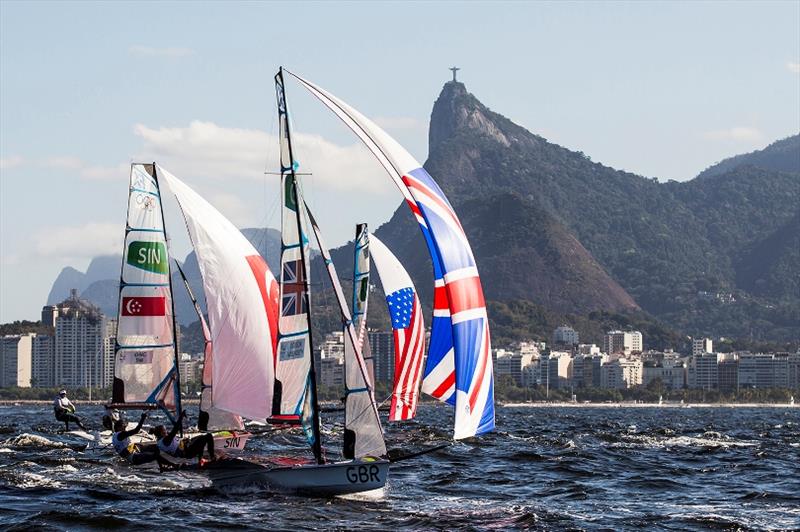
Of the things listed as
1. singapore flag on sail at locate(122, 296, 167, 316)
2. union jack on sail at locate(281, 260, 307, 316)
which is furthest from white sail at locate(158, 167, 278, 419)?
singapore flag on sail at locate(122, 296, 167, 316)

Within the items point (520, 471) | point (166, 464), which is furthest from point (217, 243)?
point (520, 471)

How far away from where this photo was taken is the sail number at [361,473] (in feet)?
109

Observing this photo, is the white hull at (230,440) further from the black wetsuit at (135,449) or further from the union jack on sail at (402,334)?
the union jack on sail at (402,334)

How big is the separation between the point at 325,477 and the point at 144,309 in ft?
42.3

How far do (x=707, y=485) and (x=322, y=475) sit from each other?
14991 mm

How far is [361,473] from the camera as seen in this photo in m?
33.1

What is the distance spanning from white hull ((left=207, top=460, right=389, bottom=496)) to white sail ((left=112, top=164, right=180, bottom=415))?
34.6ft

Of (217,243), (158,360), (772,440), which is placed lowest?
(772,440)

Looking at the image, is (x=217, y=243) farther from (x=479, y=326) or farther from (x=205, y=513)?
(x=479, y=326)

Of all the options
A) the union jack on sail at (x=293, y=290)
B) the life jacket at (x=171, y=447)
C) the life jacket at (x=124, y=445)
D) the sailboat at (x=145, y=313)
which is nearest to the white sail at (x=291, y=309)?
the union jack on sail at (x=293, y=290)

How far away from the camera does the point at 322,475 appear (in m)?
33.3

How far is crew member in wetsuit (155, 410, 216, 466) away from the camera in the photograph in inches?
1398

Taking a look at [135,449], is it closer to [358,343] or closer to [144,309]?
[144,309]

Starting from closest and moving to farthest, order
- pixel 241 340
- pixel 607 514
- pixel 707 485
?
pixel 607 514
pixel 241 340
pixel 707 485
